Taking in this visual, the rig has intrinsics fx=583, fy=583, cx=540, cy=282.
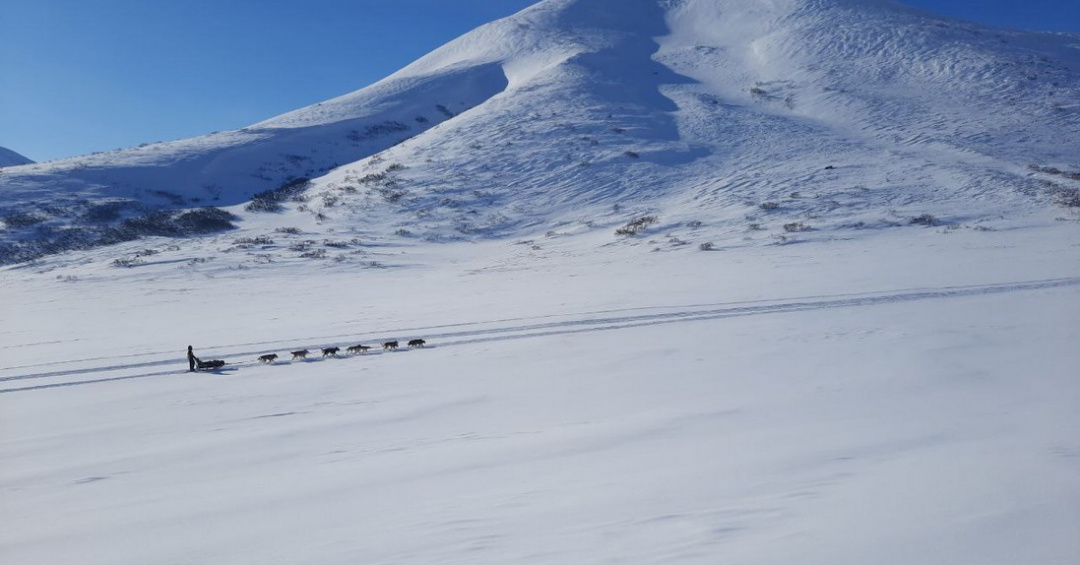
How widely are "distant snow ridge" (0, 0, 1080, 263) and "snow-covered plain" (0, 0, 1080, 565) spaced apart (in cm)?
48

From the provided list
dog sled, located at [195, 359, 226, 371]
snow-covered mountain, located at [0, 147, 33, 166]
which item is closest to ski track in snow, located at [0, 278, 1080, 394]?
dog sled, located at [195, 359, 226, 371]

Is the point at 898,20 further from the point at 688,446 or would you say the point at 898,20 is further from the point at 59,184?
the point at 59,184

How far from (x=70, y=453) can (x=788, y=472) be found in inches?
336

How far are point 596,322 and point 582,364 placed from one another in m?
3.93

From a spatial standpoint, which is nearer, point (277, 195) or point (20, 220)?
point (20, 220)

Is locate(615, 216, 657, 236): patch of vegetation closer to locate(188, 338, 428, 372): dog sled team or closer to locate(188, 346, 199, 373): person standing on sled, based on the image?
locate(188, 338, 428, 372): dog sled team

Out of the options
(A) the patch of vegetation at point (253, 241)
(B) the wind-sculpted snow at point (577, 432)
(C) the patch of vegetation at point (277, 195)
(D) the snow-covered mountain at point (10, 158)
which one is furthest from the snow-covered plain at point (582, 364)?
(D) the snow-covered mountain at point (10, 158)

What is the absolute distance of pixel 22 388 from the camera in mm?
11320

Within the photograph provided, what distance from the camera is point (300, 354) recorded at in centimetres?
1253

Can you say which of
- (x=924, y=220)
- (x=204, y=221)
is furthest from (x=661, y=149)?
(x=204, y=221)

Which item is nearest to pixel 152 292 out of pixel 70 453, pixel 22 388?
pixel 22 388

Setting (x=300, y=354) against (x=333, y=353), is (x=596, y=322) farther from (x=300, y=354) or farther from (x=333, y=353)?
(x=300, y=354)

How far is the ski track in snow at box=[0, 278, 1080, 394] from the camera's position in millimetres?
12297

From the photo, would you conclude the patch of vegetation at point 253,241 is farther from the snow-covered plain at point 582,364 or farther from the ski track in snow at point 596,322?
the ski track in snow at point 596,322
